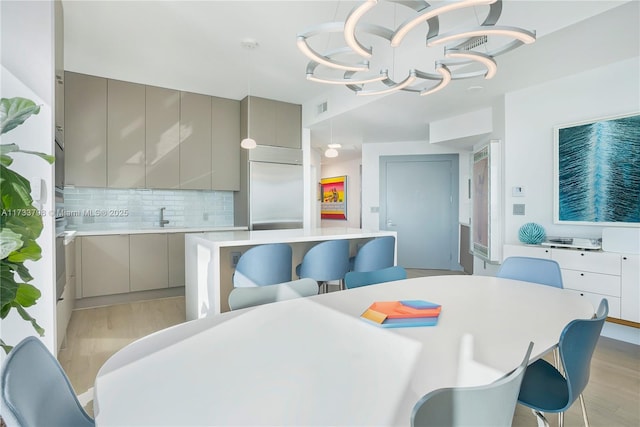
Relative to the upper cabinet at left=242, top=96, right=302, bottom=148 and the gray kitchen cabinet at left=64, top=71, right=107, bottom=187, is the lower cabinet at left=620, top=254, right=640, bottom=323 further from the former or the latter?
the gray kitchen cabinet at left=64, top=71, right=107, bottom=187

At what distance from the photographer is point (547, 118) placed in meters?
3.59

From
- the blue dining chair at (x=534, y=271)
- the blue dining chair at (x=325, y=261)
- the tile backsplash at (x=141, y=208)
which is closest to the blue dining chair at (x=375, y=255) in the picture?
the blue dining chair at (x=325, y=261)

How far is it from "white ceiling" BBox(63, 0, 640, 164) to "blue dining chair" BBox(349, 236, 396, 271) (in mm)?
1729

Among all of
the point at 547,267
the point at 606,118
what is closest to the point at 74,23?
the point at 547,267

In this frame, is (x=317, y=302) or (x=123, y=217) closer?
(x=317, y=302)

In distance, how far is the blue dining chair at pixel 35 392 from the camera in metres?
0.74

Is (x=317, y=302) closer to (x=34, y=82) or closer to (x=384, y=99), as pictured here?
(x=34, y=82)

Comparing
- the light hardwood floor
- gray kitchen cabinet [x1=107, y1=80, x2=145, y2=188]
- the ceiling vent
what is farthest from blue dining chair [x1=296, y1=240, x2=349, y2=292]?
gray kitchen cabinet [x1=107, y1=80, x2=145, y2=188]

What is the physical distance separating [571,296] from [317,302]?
1.36 metres

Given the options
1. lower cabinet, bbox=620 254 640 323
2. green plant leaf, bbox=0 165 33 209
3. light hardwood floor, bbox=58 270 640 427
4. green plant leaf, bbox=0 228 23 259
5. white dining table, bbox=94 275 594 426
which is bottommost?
light hardwood floor, bbox=58 270 640 427

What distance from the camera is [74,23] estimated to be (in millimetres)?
3033

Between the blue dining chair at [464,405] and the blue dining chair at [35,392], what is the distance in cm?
84

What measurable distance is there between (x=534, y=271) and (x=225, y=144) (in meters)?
4.31

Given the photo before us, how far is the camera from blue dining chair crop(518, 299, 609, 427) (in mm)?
1213
